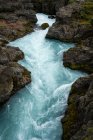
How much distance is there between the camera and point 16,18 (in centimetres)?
4791

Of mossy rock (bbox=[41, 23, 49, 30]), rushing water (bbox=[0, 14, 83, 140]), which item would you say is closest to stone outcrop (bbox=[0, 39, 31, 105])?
rushing water (bbox=[0, 14, 83, 140])

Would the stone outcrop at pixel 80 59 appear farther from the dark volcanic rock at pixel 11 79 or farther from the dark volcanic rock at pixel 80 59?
the dark volcanic rock at pixel 11 79

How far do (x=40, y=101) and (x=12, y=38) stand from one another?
15310 mm

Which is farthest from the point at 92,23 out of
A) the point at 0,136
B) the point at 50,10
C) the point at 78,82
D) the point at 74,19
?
the point at 0,136

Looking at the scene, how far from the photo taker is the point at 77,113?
25.4 m

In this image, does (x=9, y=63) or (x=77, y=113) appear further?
(x=9, y=63)

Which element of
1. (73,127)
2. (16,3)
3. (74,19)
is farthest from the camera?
(16,3)

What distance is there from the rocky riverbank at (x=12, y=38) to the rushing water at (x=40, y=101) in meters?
1.00

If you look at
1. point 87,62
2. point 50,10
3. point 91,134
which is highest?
point 91,134

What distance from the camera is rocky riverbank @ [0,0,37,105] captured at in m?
28.2

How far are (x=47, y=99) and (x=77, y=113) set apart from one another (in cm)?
470

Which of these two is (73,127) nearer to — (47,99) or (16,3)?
(47,99)

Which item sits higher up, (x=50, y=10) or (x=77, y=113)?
(x=77, y=113)

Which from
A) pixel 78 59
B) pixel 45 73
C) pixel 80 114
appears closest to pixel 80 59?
pixel 78 59
